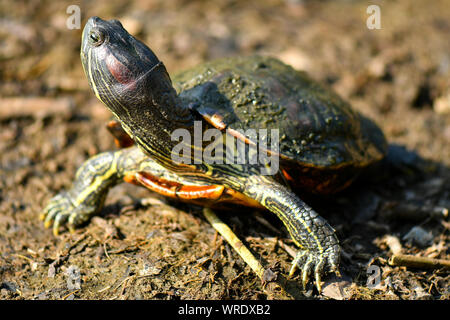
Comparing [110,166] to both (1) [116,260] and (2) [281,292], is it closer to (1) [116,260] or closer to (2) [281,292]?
(1) [116,260]

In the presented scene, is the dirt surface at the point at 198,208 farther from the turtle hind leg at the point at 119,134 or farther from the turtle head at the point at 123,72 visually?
the turtle head at the point at 123,72

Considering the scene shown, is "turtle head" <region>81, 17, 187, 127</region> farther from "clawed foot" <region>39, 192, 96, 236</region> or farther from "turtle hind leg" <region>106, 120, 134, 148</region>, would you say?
"clawed foot" <region>39, 192, 96, 236</region>

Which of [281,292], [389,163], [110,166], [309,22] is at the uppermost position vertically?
[309,22]

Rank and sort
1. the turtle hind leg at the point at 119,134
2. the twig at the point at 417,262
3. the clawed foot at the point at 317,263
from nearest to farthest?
the clawed foot at the point at 317,263 < the twig at the point at 417,262 < the turtle hind leg at the point at 119,134

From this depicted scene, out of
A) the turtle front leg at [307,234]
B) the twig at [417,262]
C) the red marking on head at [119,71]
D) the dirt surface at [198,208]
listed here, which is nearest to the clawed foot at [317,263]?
the turtle front leg at [307,234]

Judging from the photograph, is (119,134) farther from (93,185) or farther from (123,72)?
(123,72)

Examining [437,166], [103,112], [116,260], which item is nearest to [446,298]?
[437,166]
